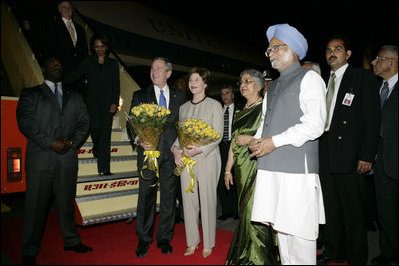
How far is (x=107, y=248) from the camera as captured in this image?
3.42 m

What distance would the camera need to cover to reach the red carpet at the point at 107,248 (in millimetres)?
3037

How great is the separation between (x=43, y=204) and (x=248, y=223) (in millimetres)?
1988

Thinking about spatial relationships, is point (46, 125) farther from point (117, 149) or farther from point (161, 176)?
point (117, 149)

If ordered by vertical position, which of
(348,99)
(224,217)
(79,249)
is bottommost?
(224,217)

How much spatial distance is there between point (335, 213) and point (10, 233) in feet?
12.5

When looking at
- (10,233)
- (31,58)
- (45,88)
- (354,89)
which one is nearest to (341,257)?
(354,89)

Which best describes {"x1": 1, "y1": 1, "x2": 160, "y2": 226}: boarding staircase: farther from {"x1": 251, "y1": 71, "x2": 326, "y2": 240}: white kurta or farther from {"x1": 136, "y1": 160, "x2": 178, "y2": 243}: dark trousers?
{"x1": 251, "y1": 71, "x2": 326, "y2": 240}: white kurta

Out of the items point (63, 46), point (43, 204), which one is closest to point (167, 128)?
point (43, 204)

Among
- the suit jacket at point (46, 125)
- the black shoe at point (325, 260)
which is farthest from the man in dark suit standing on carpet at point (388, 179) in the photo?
the suit jacket at point (46, 125)

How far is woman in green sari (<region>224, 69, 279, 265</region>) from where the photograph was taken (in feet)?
9.29

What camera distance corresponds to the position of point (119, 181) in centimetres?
461

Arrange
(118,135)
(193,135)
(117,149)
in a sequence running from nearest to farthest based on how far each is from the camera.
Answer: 1. (193,135)
2. (117,149)
3. (118,135)

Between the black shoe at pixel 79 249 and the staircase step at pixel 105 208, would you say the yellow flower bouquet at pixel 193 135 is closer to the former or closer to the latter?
the black shoe at pixel 79 249

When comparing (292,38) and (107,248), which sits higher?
(292,38)
